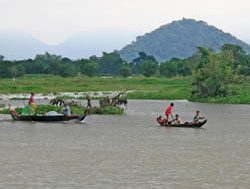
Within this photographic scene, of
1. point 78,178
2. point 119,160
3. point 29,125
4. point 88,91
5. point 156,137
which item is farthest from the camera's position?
point 88,91

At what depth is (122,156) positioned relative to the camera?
79.9 ft

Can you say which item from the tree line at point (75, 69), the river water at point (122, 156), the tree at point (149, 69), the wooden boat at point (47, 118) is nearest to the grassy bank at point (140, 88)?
the tree line at point (75, 69)

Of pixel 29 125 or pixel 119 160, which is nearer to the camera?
pixel 119 160

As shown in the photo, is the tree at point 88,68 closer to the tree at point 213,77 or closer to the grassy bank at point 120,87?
the grassy bank at point 120,87

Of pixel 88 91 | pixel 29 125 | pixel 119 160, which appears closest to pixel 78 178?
pixel 119 160

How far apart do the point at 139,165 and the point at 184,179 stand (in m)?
2.81

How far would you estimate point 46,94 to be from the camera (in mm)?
77375

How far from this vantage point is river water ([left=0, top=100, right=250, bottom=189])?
19000 mm

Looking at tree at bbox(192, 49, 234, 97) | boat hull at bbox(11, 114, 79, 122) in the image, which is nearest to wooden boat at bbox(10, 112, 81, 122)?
boat hull at bbox(11, 114, 79, 122)

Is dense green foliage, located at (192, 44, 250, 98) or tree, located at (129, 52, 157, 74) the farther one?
tree, located at (129, 52, 157, 74)

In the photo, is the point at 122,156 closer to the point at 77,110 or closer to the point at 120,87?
the point at 77,110

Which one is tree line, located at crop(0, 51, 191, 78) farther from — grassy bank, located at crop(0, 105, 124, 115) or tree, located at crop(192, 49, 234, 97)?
grassy bank, located at crop(0, 105, 124, 115)

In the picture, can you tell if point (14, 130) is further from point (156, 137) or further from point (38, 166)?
point (38, 166)

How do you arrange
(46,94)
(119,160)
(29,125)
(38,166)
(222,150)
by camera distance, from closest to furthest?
(38,166)
(119,160)
(222,150)
(29,125)
(46,94)
